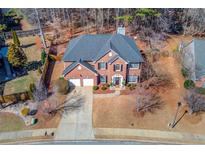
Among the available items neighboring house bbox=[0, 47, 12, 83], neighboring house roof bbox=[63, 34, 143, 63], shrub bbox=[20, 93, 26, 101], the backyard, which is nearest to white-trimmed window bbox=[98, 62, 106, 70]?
neighboring house roof bbox=[63, 34, 143, 63]

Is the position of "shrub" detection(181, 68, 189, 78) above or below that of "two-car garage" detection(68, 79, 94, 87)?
above

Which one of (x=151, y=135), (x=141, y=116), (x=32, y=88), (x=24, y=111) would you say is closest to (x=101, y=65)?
(x=141, y=116)

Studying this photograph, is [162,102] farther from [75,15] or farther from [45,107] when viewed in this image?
[75,15]

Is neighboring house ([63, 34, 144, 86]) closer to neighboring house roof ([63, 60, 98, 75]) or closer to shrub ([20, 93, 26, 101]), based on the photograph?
neighboring house roof ([63, 60, 98, 75])

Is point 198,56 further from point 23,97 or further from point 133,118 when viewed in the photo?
point 23,97

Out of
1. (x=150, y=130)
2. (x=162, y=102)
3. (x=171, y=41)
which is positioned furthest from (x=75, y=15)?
(x=150, y=130)
